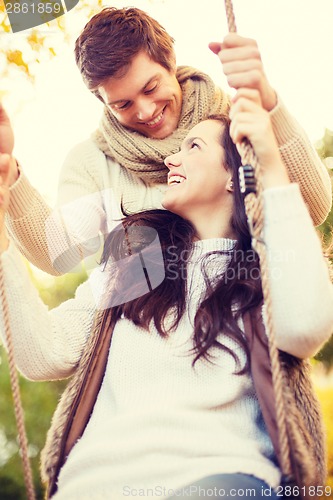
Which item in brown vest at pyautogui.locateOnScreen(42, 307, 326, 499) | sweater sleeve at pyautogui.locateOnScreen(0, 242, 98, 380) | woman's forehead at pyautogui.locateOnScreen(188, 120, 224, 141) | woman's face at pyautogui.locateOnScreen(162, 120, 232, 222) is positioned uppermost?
woman's forehead at pyautogui.locateOnScreen(188, 120, 224, 141)

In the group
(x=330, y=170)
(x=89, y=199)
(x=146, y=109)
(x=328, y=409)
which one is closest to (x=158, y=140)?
(x=146, y=109)

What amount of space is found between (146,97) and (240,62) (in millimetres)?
523

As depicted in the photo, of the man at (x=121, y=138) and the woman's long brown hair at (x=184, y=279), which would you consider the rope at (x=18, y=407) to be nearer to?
the woman's long brown hair at (x=184, y=279)

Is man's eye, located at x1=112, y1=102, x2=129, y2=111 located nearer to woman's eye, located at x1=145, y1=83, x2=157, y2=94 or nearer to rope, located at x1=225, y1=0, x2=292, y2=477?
woman's eye, located at x1=145, y1=83, x2=157, y2=94

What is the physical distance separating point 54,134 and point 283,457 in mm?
1231

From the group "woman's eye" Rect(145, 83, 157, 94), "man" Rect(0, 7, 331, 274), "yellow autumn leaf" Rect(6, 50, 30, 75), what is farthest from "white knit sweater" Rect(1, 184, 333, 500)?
"yellow autumn leaf" Rect(6, 50, 30, 75)

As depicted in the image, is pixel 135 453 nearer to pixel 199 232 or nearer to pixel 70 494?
pixel 70 494

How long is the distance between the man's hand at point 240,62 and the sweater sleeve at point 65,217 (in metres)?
0.47

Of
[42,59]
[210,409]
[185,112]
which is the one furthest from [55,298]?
[210,409]

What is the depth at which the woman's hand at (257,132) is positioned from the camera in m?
1.07

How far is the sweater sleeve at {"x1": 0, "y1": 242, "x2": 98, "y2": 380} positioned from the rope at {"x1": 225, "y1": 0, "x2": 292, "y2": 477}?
40cm

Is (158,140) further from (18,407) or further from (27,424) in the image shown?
(27,424)

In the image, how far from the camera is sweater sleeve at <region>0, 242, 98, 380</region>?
116 cm

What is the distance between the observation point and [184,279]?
4.20 feet
